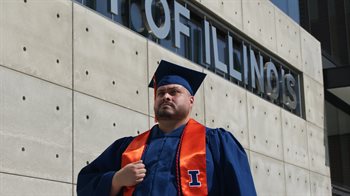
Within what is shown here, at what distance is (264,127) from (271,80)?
118 centimetres

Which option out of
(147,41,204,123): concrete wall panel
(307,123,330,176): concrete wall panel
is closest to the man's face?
(147,41,204,123): concrete wall panel

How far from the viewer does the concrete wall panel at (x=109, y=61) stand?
28.3ft

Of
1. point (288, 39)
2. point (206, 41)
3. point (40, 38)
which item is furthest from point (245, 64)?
point (40, 38)

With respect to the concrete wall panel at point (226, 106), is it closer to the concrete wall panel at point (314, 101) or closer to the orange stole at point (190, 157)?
the concrete wall panel at point (314, 101)

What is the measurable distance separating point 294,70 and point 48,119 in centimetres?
920

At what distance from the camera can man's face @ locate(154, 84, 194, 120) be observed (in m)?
4.24

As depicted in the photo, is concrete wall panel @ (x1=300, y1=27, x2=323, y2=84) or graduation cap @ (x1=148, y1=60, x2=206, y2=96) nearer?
graduation cap @ (x1=148, y1=60, x2=206, y2=96)

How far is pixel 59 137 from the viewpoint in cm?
801

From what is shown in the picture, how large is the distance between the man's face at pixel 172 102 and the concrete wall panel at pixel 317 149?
12.2 m

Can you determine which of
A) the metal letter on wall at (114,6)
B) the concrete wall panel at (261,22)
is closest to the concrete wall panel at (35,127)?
the metal letter on wall at (114,6)

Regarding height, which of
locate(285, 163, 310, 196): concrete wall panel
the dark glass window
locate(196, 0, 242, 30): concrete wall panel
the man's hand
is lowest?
the man's hand

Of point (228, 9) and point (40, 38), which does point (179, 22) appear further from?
point (40, 38)

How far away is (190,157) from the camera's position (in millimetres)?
4191

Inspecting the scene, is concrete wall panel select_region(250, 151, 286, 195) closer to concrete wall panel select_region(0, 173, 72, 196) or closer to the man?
concrete wall panel select_region(0, 173, 72, 196)
